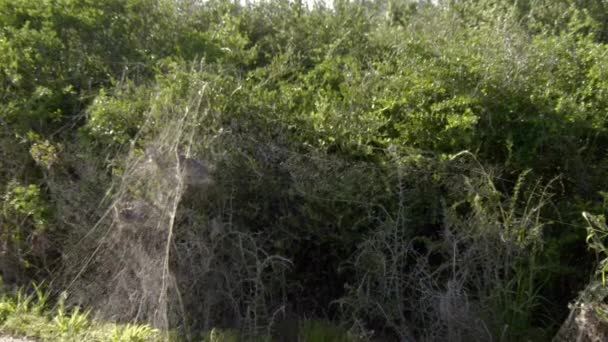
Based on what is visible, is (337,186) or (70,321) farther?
(337,186)

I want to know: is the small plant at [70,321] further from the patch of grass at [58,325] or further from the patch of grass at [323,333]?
the patch of grass at [323,333]

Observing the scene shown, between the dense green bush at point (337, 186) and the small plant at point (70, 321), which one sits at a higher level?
the dense green bush at point (337, 186)

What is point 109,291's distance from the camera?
5789 mm

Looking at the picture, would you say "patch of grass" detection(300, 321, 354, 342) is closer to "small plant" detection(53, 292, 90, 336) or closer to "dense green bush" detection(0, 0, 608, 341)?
"dense green bush" detection(0, 0, 608, 341)

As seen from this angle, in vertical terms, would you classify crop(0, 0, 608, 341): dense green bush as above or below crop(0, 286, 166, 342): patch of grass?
→ above

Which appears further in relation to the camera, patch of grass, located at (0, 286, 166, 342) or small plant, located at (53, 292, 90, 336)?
small plant, located at (53, 292, 90, 336)

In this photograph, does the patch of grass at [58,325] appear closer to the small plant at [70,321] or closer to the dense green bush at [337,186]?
the small plant at [70,321]

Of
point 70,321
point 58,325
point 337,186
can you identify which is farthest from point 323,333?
point 58,325

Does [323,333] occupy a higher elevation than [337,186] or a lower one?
lower

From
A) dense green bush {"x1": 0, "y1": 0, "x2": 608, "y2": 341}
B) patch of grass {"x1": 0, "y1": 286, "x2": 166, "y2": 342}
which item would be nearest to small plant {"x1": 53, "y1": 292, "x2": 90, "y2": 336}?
patch of grass {"x1": 0, "y1": 286, "x2": 166, "y2": 342}

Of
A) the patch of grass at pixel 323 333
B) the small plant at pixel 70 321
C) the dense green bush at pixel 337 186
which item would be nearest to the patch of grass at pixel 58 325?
the small plant at pixel 70 321

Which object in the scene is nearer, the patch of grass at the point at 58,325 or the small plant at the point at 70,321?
the patch of grass at the point at 58,325

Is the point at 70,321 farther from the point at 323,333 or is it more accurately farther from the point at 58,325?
the point at 323,333

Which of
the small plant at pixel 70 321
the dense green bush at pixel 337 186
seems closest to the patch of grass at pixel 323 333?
the dense green bush at pixel 337 186
